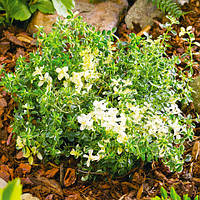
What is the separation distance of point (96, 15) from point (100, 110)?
2.01 metres

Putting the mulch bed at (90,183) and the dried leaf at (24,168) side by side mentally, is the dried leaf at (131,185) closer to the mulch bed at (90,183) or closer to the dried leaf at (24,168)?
the mulch bed at (90,183)

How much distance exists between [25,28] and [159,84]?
6.63 ft

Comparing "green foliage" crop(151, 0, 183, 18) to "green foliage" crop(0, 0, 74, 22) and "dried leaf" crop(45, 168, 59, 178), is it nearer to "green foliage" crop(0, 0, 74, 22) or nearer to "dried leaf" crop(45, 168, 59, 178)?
"green foliage" crop(0, 0, 74, 22)

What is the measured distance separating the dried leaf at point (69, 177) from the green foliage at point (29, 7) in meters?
1.78

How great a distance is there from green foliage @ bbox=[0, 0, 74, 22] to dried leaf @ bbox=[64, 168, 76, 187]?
70.2 inches

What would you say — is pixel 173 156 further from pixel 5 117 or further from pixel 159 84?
pixel 5 117

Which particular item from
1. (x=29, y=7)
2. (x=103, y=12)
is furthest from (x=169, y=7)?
(x=29, y=7)

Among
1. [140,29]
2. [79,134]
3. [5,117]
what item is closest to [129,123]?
[79,134]

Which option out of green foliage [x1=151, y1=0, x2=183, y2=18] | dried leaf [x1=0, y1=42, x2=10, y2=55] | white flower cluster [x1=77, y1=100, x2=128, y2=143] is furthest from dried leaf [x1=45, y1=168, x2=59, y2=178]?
green foliage [x1=151, y1=0, x2=183, y2=18]

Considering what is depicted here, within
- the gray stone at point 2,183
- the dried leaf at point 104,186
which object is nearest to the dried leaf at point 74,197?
the dried leaf at point 104,186

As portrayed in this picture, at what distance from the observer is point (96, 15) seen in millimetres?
3547

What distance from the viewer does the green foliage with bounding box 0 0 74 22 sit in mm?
3260

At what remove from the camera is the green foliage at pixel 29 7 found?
128 inches

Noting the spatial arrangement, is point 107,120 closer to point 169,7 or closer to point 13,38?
point 13,38
